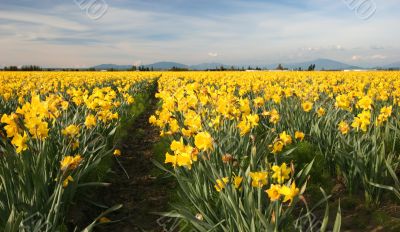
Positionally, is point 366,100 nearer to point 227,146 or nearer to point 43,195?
point 227,146

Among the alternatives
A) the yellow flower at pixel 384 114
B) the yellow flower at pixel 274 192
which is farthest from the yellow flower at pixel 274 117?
the yellow flower at pixel 274 192

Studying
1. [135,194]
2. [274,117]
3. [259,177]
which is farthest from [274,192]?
[135,194]

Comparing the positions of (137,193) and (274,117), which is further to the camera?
(137,193)

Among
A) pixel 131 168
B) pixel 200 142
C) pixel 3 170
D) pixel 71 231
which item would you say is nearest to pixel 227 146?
pixel 200 142

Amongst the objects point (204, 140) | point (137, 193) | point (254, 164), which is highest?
point (204, 140)

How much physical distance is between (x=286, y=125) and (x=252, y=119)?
2565 mm

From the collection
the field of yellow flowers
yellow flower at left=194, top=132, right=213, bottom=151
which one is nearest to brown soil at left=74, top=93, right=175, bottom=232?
the field of yellow flowers

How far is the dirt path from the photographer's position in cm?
396

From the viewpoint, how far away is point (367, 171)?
385 cm

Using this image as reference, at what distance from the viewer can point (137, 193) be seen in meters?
4.84

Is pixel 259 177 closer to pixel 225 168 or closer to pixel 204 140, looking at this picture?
pixel 204 140

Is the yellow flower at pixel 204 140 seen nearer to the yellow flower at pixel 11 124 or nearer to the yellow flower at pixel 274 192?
the yellow flower at pixel 274 192

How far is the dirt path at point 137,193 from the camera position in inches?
Result: 156

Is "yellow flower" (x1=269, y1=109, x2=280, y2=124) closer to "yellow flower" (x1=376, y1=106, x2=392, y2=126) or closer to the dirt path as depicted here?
"yellow flower" (x1=376, y1=106, x2=392, y2=126)
